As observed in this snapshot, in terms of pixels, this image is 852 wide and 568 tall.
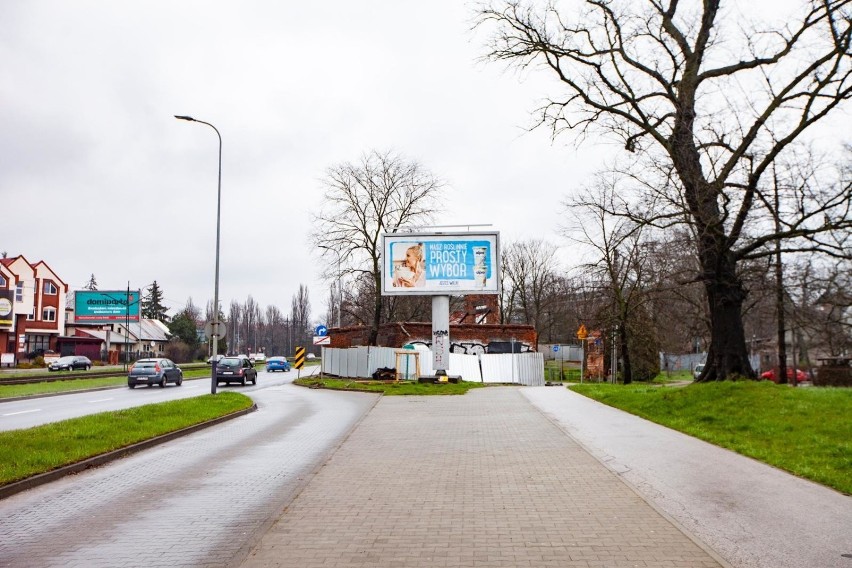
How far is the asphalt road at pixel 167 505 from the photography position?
5773 mm

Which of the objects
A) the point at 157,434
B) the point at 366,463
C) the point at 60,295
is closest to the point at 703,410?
the point at 366,463

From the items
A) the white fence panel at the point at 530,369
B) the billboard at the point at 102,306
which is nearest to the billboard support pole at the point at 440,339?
the white fence panel at the point at 530,369

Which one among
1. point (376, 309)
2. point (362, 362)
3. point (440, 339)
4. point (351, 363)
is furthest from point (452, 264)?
point (376, 309)

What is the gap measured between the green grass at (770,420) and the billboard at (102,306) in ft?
201

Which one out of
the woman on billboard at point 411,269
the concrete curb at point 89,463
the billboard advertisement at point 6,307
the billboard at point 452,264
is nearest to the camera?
the concrete curb at point 89,463

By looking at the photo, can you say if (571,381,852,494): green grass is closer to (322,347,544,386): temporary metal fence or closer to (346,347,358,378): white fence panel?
(322,347,544,386): temporary metal fence

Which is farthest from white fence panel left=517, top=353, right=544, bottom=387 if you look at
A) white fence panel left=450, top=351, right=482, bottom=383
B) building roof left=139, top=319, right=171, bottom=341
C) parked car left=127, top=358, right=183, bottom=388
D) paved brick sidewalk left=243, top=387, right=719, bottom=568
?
building roof left=139, top=319, right=171, bottom=341

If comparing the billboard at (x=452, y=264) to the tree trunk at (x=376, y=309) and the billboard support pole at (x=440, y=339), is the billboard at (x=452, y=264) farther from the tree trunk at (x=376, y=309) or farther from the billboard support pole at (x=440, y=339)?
the tree trunk at (x=376, y=309)

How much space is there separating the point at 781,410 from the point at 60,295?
69.9 m

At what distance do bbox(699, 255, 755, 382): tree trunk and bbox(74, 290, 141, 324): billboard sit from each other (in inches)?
2429

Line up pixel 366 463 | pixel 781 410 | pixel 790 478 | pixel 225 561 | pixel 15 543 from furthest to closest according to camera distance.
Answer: pixel 781 410
pixel 366 463
pixel 790 478
pixel 15 543
pixel 225 561

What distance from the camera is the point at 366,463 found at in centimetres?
1031

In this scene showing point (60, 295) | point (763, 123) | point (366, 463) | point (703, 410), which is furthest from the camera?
point (60, 295)

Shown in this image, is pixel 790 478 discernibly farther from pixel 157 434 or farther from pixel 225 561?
pixel 157 434
